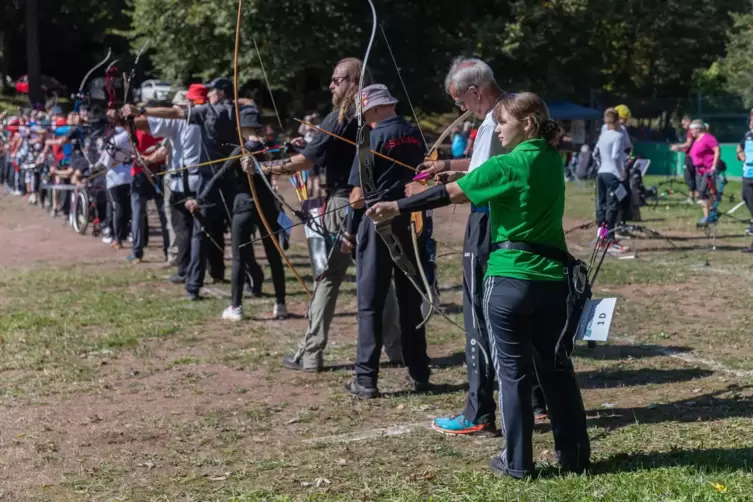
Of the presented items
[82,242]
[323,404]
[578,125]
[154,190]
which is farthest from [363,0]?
[323,404]

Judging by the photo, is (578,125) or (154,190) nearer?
(154,190)

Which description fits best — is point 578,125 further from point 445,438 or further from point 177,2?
point 445,438

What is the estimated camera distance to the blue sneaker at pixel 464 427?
567 centimetres

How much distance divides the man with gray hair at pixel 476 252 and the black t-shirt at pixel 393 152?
1.59 ft

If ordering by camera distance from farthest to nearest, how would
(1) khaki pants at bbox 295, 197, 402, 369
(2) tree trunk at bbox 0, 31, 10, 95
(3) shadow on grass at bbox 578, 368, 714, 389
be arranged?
1. (2) tree trunk at bbox 0, 31, 10, 95
2. (1) khaki pants at bbox 295, 197, 402, 369
3. (3) shadow on grass at bbox 578, 368, 714, 389

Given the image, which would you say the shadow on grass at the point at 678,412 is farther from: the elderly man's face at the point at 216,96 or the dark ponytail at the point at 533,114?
the elderly man's face at the point at 216,96

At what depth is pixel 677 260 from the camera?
41.9 ft

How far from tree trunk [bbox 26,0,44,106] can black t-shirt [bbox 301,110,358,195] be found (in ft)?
130

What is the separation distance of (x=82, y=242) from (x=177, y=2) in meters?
19.5

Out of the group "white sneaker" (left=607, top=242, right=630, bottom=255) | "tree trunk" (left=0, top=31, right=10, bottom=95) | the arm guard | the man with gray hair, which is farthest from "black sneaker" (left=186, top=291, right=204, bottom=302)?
"tree trunk" (left=0, top=31, right=10, bottom=95)

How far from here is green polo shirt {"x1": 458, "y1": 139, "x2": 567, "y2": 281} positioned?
4.53 metres

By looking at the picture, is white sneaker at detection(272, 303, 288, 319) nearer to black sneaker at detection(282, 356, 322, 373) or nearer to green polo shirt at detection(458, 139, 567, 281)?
black sneaker at detection(282, 356, 322, 373)

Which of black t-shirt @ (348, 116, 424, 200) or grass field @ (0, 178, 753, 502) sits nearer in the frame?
grass field @ (0, 178, 753, 502)

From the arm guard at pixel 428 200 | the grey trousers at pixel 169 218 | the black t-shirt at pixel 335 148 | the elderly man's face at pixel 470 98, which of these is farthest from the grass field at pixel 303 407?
the elderly man's face at pixel 470 98
